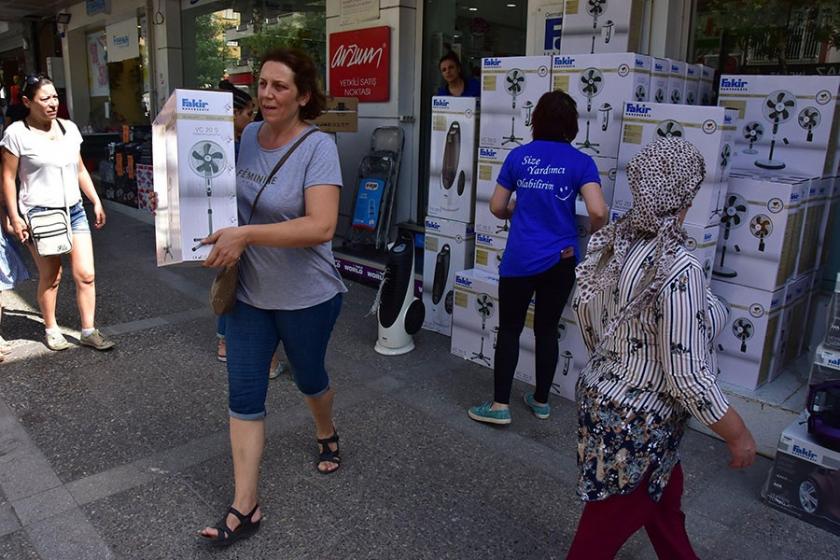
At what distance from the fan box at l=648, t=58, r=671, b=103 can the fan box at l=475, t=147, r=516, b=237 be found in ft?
3.11

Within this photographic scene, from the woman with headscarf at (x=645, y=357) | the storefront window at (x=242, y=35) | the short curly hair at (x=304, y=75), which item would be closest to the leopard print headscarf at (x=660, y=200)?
the woman with headscarf at (x=645, y=357)

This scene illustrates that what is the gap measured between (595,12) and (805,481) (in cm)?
298

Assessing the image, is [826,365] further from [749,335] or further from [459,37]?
[459,37]

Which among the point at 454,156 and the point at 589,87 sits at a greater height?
the point at 589,87

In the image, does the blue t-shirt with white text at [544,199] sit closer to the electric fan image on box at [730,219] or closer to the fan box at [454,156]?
the electric fan image on box at [730,219]

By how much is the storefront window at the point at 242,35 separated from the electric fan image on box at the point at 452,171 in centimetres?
376

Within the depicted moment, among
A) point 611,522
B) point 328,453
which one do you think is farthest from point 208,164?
point 611,522

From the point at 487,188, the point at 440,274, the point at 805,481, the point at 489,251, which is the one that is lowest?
the point at 805,481

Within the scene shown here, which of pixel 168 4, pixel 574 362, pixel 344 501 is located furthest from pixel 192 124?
pixel 168 4

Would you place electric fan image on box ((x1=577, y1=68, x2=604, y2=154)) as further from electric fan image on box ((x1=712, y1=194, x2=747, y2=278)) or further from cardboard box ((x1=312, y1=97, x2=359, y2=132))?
cardboard box ((x1=312, y1=97, x2=359, y2=132))

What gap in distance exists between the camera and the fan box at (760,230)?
346cm

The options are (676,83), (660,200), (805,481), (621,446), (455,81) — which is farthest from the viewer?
(455,81)

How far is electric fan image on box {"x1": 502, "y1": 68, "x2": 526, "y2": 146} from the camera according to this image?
4.20 meters

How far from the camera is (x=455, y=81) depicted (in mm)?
5586
